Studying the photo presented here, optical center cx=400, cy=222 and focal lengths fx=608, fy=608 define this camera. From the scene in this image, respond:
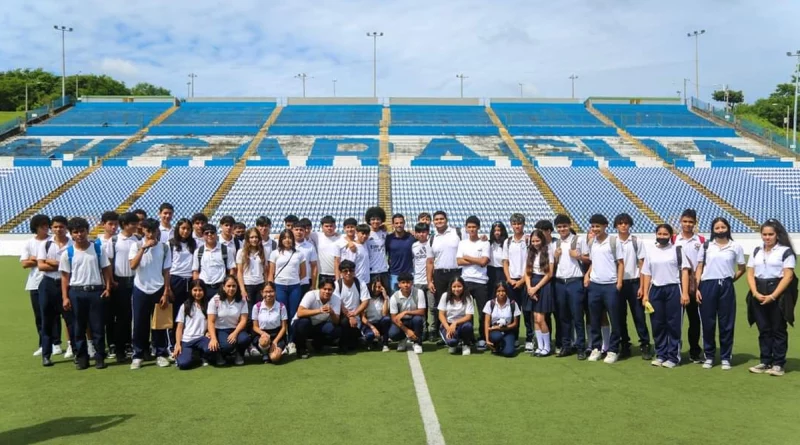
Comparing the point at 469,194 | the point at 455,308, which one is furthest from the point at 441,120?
the point at 455,308

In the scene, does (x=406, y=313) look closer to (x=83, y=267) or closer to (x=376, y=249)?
(x=376, y=249)

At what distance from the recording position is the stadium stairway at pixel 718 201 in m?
22.9

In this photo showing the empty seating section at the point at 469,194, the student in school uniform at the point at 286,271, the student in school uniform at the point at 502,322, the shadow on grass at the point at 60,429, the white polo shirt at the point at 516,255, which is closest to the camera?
the shadow on grass at the point at 60,429

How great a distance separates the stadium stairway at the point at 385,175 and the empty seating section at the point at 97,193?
10.6m

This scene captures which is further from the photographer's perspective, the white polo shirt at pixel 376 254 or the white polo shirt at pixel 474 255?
the white polo shirt at pixel 376 254

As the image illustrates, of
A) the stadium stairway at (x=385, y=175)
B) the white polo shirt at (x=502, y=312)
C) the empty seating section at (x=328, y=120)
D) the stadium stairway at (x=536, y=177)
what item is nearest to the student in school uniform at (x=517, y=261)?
the white polo shirt at (x=502, y=312)

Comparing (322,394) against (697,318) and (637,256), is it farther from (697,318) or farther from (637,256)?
(697,318)

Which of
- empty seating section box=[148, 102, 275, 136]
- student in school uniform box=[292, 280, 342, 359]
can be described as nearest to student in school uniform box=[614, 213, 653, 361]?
student in school uniform box=[292, 280, 342, 359]

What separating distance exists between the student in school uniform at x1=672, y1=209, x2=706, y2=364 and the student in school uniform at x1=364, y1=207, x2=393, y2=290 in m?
3.27

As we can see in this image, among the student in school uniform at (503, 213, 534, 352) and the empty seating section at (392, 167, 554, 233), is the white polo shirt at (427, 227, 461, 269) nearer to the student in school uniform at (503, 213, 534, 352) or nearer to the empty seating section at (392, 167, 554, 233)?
the student in school uniform at (503, 213, 534, 352)

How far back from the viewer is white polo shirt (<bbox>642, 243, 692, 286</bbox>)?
6.04 meters

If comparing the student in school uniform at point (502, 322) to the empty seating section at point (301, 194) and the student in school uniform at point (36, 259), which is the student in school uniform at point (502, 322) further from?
the empty seating section at point (301, 194)

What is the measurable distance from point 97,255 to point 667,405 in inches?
212

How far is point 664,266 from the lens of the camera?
6043mm
